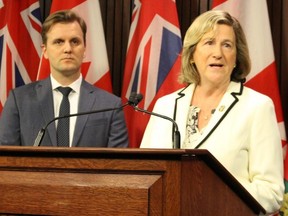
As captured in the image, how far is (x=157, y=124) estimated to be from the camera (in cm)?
281

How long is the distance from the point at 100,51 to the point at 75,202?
2.15 metres

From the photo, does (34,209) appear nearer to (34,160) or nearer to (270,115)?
(34,160)

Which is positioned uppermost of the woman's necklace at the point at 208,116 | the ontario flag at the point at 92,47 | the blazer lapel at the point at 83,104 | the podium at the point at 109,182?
the ontario flag at the point at 92,47

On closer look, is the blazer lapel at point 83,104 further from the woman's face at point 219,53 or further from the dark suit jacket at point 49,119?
the woman's face at point 219,53

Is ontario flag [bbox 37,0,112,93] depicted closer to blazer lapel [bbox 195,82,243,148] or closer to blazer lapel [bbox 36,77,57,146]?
blazer lapel [bbox 36,77,57,146]

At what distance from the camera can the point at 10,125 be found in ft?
10.4

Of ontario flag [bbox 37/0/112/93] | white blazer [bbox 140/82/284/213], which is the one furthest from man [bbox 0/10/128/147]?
white blazer [bbox 140/82/284/213]

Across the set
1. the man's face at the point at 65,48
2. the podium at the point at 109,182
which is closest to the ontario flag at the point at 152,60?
the man's face at the point at 65,48

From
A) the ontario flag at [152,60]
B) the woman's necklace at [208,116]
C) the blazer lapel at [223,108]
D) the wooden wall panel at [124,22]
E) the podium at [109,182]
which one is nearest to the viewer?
the podium at [109,182]

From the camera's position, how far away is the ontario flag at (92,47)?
3.72 m

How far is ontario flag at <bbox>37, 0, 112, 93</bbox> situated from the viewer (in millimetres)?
3723

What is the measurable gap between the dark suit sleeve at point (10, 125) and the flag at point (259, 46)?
127 centimetres

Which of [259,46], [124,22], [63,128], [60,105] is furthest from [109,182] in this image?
[124,22]

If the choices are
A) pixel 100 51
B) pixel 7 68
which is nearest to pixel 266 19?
pixel 100 51
